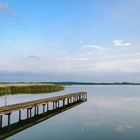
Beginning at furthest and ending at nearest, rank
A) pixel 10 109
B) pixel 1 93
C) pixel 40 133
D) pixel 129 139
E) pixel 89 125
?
pixel 1 93 < pixel 89 125 < pixel 10 109 < pixel 40 133 < pixel 129 139

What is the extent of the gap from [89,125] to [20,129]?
306 inches

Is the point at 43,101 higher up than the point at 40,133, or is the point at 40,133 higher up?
the point at 43,101

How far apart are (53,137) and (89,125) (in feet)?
20.1

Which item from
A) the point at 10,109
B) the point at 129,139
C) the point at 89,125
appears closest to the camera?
the point at 129,139

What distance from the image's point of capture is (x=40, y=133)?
23.4 meters

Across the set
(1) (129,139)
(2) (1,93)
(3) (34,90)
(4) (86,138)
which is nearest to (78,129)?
(4) (86,138)

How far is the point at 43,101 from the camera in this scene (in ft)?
115

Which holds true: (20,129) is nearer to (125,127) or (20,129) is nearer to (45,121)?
(45,121)

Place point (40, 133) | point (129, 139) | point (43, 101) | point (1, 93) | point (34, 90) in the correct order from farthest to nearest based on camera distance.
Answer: point (34, 90), point (1, 93), point (43, 101), point (40, 133), point (129, 139)

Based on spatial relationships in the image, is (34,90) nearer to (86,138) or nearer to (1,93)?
(1,93)

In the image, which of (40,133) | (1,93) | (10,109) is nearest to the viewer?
(40,133)

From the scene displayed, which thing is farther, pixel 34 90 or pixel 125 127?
pixel 34 90

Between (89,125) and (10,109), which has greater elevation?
(10,109)

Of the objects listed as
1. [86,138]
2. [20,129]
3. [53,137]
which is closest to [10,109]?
[20,129]
